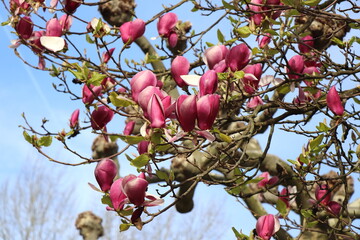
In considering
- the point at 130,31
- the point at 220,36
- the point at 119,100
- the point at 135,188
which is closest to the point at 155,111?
the point at 119,100

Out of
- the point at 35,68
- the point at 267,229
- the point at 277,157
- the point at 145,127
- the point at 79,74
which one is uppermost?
the point at 35,68

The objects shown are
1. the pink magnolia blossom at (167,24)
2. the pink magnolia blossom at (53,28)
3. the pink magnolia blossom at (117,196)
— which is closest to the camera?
the pink magnolia blossom at (117,196)

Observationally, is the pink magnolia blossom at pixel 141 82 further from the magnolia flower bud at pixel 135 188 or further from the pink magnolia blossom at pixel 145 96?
the magnolia flower bud at pixel 135 188

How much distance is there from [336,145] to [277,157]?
88.9 inches

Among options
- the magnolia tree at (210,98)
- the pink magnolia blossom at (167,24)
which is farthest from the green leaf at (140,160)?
the pink magnolia blossom at (167,24)

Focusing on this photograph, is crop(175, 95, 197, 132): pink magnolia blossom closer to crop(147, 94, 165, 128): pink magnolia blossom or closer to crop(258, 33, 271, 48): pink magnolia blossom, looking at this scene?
crop(147, 94, 165, 128): pink magnolia blossom

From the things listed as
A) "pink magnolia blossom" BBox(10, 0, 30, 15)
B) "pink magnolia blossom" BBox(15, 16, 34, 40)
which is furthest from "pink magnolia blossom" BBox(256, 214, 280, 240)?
"pink magnolia blossom" BBox(10, 0, 30, 15)

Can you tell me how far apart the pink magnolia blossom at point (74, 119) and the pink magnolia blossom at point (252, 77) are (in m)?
0.93

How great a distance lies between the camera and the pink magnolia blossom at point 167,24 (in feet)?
10.0

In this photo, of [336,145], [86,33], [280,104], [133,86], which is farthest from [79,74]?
[336,145]

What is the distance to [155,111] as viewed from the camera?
5.37 ft

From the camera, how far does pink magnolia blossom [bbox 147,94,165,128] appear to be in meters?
1.63

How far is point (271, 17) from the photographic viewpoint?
247cm

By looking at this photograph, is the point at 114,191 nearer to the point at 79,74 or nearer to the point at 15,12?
the point at 79,74
